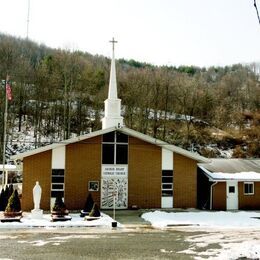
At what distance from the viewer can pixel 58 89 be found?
6756 cm

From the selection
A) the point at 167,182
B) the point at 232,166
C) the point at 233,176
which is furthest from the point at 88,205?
the point at 232,166

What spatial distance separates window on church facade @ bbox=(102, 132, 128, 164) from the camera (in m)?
28.1

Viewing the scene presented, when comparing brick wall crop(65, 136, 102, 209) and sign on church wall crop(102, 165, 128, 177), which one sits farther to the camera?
sign on church wall crop(102, 165, 128, 177)

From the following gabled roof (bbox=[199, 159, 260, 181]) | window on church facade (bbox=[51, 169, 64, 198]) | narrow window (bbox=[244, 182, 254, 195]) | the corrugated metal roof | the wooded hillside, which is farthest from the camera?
the wooded hillside

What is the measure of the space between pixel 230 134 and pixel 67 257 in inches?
2296

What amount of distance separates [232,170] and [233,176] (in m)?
1.71

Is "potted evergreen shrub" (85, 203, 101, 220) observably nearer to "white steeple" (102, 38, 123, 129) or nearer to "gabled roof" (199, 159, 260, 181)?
"white steeple" (102, 38, 123, 129)

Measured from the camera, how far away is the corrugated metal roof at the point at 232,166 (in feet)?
102

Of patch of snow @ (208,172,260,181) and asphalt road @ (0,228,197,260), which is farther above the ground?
patch of snow @ (208,172,260,181)

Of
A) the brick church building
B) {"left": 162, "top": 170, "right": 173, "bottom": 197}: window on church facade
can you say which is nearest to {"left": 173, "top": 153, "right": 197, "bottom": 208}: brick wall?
the brick church building

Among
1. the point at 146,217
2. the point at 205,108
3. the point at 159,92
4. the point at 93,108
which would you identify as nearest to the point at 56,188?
the point at 146,217

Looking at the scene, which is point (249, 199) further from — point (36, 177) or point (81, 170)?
point (36, 177)

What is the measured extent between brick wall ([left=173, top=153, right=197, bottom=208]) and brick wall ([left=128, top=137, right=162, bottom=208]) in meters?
1.19

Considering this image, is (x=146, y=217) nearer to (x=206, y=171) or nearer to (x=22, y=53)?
(x=206, y=171)
